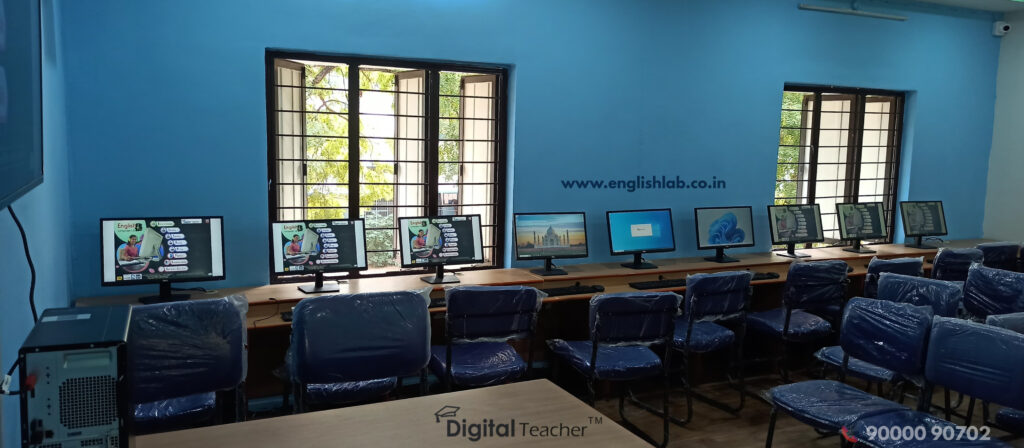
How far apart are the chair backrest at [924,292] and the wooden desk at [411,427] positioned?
279cm

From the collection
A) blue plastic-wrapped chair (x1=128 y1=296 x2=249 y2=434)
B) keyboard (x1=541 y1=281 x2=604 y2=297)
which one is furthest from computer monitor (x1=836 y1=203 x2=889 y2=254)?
blue plastic-wrapped chair (x1=128 y1=296 x2=249 y2=434)

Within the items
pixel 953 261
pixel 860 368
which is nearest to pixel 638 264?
pixel 860 368

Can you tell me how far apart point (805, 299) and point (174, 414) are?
3850 mm

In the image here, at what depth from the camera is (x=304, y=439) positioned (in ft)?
6.56

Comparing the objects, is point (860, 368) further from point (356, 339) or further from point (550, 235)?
point (356, 339)

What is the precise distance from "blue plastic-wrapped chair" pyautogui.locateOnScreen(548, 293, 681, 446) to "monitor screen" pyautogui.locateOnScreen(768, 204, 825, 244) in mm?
2259

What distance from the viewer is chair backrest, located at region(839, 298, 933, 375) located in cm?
324

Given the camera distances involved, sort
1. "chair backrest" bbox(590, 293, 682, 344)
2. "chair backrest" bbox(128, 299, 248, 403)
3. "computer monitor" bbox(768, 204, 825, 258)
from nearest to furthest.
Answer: "chair backrest" bbox(128, 299, 248, 403) → "chair backrest" bbox(590, 293, 682, 344) → "computer monitor" bbox(768, 204, 825, 258)

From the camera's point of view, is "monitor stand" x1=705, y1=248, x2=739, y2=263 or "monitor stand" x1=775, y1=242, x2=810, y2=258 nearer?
"monitor stand" x1=705, y1=248, x2=739, y2=263

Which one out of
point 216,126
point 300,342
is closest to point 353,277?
point 216,126

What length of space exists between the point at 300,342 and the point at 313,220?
1.38 m

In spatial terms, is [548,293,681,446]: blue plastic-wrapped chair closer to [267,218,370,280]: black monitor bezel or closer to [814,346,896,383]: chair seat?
[814,346,896,383]: chair seat

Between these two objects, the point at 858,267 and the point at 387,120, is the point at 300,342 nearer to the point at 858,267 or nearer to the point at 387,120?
the point at 387,120

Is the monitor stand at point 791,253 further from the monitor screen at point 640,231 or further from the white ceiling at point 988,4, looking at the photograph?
the white ceiling at point 988,4
